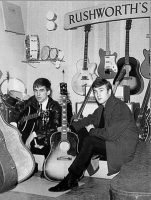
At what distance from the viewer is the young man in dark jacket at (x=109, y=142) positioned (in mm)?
3629

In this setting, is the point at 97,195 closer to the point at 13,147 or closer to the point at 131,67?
the point at 13,147

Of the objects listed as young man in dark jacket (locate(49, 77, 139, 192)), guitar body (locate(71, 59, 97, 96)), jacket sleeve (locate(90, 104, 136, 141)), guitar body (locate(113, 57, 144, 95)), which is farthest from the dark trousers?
guitar body (locate(71, 59, 97, 96))

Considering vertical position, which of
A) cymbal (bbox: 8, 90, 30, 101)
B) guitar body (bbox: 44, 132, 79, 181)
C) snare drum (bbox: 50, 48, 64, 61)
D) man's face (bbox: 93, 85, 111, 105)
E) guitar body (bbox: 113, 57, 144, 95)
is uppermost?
snare drum (bbox: 50, 48, 64, 61)

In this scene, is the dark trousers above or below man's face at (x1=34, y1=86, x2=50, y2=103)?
below

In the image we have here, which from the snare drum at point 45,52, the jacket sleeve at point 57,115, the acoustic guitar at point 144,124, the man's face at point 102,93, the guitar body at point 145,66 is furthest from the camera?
the snare drum at point 45,52

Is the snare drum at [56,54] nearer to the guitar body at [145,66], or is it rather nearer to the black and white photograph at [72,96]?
the black and white photograph at [72,96]

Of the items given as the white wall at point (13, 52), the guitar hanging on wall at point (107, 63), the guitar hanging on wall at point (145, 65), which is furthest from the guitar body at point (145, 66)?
the white wall at point (13, 52)

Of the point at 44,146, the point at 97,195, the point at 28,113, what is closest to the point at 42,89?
the point at 28,113

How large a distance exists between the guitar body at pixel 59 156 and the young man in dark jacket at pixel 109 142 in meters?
0.32

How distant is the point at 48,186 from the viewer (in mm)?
3945

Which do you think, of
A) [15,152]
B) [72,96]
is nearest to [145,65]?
[72,96]

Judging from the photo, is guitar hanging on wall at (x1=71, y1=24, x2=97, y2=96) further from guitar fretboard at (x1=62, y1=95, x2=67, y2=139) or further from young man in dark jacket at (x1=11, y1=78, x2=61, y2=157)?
guitar fretboard at (x1=62, y1=95, x2=67, y2=139)

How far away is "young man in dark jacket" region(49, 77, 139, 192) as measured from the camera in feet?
11.9

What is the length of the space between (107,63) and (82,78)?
41 centimetres
